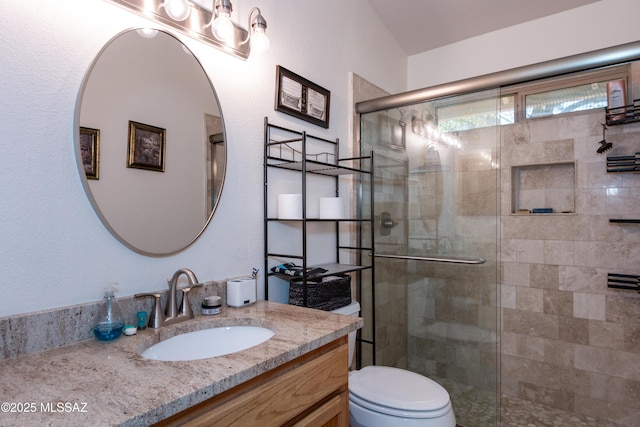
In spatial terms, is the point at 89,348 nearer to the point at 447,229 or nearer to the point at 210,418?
the point at 210,418

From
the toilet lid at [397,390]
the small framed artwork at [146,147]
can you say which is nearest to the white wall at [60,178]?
the small framed artwork at [146,147]

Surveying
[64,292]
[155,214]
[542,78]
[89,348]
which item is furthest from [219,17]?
[542,78]

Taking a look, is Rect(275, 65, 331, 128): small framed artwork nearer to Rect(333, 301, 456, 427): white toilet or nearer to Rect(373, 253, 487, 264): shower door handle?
Rect(373, 253, 487, 264): shower door handle

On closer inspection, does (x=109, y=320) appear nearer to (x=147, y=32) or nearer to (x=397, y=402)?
(x=147, y=32)

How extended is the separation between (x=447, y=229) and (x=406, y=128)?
665 millimetres

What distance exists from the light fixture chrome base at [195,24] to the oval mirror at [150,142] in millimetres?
54

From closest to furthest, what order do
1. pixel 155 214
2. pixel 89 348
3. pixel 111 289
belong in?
pixel 89 348
pixel 111 289
pixel 155 214

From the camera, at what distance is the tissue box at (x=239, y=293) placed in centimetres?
141

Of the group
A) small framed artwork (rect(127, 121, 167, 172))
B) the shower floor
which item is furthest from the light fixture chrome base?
the shower floor

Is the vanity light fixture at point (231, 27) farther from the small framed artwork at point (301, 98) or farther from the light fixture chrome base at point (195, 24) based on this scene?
the small framed artwork at point (301, 98)

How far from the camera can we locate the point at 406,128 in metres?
2.24

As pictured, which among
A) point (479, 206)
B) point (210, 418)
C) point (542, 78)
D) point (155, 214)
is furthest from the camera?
point (479, 206)

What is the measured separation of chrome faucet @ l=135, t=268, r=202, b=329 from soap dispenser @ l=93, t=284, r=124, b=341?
0.08 metres

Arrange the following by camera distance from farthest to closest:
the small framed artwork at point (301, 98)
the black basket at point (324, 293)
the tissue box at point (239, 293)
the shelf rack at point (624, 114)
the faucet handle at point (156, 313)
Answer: the shelf rack at point (624, 114) → the small framed artwork at point (301, 98) → the black basket at point (324, 293) → the tissue box at point (239, 293) → the faucet handle at point (156, 313)
